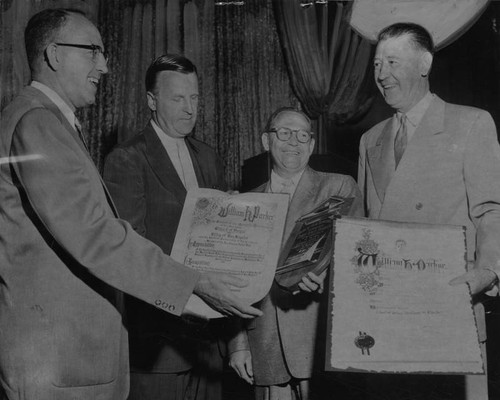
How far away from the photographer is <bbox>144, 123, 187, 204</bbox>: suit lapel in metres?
2.04

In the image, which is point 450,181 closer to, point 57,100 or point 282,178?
point 282,178

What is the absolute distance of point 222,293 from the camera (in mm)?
1729

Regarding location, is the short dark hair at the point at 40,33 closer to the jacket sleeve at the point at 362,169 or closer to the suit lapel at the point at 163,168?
the suit lapel at the point at 163,168

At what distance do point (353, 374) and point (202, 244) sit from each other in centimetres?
76

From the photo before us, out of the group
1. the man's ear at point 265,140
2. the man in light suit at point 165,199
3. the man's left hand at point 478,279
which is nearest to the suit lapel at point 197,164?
the man in light suit at point 165,199

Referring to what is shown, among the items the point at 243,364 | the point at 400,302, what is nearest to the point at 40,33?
the point at 243,364

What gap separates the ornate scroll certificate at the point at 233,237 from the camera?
183cm

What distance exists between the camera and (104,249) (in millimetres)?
1563

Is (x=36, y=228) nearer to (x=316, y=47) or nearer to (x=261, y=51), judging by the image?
(x=261, y=51)

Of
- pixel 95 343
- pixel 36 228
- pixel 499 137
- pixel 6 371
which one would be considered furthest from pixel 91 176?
pixel 499 137

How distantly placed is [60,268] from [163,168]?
62 cm

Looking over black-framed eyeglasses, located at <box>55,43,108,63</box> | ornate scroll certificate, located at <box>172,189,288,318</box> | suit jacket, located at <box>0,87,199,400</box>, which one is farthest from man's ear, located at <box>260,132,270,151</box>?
suit jacket, located at <box>0,87,199,400</box>

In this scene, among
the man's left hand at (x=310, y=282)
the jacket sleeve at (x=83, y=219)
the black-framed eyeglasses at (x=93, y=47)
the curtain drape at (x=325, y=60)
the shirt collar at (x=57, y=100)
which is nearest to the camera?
the jacket sleeve at (x=83, y=219)

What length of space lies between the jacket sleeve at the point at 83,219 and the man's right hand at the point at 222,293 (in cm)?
7
